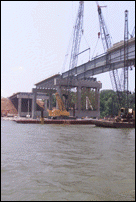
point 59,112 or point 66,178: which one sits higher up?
point 59,112

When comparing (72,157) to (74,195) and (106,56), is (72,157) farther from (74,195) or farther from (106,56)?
(106,56)

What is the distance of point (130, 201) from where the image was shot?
7.89 metres

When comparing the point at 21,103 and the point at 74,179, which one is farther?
the point at 21,103

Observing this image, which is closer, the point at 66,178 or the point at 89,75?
the point at 66,178

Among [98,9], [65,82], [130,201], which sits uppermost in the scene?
[98,9]

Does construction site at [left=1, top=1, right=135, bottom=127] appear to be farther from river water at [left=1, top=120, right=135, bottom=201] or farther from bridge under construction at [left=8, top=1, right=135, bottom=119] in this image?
river water at [left=1, top=120, right=135, bottom=201]

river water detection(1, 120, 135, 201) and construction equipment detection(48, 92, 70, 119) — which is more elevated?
construction equipment detection(48, 92, 70, 119)

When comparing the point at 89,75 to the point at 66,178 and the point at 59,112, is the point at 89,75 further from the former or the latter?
the point at 66,178

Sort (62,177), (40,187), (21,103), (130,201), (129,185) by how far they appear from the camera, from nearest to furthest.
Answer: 1. (130,201)
2. (40,187)
3. (129,185)
4. (62,177)
5. (21,103)

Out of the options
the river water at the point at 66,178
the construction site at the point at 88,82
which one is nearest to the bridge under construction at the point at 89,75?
the construction site at the point at 88,82

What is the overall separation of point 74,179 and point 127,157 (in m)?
6.19

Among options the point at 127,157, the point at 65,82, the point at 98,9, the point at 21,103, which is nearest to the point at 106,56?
the point at 65,82

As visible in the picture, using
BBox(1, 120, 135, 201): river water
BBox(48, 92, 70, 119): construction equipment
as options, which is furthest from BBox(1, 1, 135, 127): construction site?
BBox(1, 120, 135, 201): river water

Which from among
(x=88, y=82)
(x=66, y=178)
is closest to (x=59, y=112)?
(x=88, y=82)
